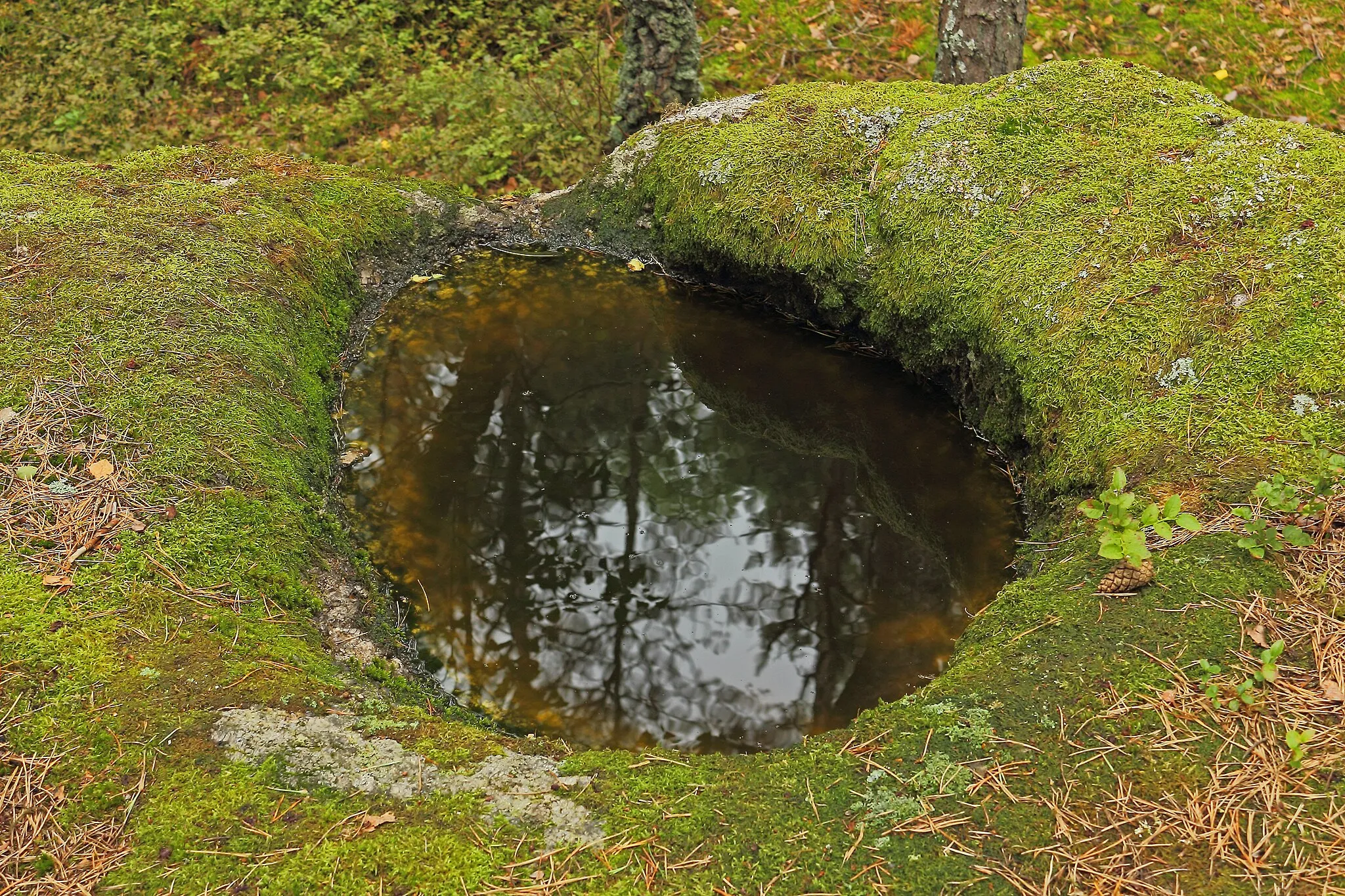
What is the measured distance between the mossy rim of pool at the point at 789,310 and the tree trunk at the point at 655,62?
2.61 ft

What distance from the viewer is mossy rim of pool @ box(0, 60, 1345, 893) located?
235 cm

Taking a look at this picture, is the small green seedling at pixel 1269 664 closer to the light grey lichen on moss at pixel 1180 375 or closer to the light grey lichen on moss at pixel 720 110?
the light grey lichen on moss at pixel 1180 375

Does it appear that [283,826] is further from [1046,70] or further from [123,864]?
[1046,70]

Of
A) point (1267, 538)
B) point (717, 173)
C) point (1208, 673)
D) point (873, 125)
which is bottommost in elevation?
point (1208, 673)

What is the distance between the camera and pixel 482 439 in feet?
15.0

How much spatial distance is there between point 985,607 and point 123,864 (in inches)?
112

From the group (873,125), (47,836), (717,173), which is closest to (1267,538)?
(873,125)

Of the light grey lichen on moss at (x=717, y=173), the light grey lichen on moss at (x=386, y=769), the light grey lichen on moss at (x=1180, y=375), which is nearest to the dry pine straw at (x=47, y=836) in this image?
the light grey lichen on moss at (x=386, y=769)

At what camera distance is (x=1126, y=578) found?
2887 mm

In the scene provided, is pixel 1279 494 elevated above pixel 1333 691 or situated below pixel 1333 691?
above

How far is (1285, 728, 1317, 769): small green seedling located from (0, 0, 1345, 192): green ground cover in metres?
6.33

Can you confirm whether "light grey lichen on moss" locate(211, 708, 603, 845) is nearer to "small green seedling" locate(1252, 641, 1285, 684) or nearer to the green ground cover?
"small green seedling" locate(1252, 641, 1285, 684)

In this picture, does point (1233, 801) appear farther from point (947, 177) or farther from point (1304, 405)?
point (947, 177)

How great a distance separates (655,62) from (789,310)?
2378 mm
